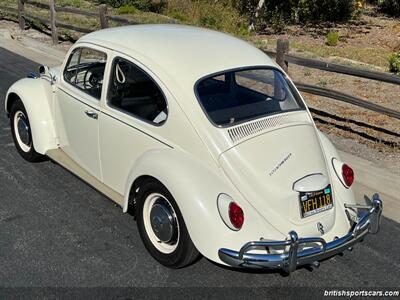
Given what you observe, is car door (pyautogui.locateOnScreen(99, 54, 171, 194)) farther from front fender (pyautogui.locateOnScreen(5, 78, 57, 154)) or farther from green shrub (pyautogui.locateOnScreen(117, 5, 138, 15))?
green shrub (pyautogui.locateOnScreen(117, 5, 138, 15))

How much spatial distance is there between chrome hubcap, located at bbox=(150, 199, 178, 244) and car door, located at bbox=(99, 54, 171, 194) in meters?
0.47

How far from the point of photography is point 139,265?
389 centimetres

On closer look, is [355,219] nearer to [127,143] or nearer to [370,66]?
[127,143]

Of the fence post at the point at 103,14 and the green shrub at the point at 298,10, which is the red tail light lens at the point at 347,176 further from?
the green shrub at the point at 298,10

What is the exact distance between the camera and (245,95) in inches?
168

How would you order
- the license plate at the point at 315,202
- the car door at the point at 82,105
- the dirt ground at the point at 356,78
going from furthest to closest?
the dirt ground at the point at 356,78, the car door at the point at 82,105, the license plate at the point at 315,202

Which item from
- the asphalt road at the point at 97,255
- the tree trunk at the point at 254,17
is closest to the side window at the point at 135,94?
the asphalt road at the point at 97,255

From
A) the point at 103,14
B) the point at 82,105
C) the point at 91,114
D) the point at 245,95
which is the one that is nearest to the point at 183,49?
the point at 245,95

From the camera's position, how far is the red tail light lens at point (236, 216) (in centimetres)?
340

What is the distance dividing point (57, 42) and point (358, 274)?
36.3ft

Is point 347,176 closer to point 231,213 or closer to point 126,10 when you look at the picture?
point 231,213

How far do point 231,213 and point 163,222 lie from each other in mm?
652

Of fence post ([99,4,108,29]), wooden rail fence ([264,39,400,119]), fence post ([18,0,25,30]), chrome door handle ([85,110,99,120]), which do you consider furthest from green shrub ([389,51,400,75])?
fence post ([18,0,25,30])

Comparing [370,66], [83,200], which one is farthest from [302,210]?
[370,66]
